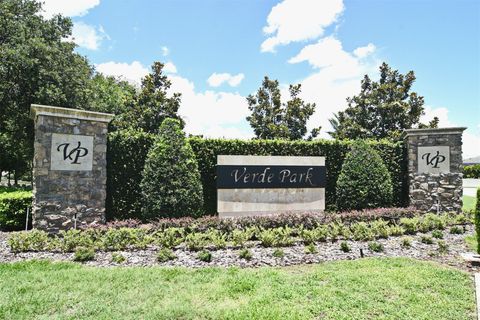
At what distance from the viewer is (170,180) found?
8.67 meters

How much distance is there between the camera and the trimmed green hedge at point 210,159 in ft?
31.0

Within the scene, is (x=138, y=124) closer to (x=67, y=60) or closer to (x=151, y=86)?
(x=151, y=86)

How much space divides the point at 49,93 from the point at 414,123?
22941mm

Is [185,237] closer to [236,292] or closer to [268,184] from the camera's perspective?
[236,292]

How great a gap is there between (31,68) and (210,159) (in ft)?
32.7

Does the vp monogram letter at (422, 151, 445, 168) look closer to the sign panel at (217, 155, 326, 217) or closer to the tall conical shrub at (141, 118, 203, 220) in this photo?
the sign panel at (217, 155, 326, 217)

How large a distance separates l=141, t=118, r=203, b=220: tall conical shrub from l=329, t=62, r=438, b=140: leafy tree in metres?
18.5

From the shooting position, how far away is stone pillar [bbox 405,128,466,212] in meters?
11.3

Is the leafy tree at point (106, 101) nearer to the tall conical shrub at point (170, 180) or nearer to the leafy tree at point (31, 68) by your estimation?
the leafy tree at point (31, 68)

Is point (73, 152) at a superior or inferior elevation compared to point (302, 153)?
inferior

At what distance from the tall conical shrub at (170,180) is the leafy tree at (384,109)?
60.6 feet

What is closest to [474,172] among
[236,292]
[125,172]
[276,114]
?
[276,114]

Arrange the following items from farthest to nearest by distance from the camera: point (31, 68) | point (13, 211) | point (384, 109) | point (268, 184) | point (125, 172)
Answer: point (384, 109) < point (31, 68) < point (268, 184) < point (125, 172) < point (13, 211)

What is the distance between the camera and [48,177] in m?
7.98
